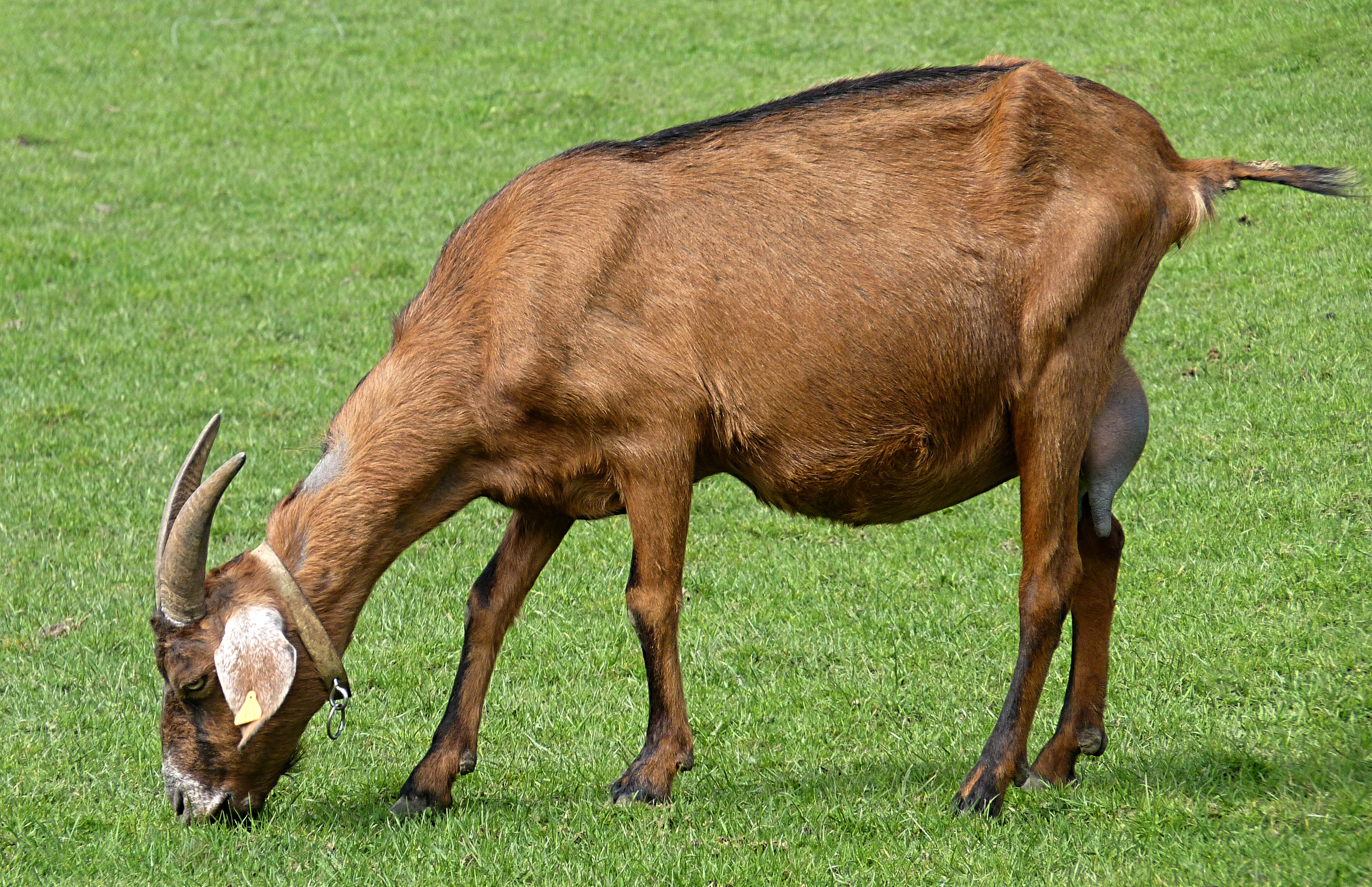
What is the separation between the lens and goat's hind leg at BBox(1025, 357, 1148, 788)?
19.0 ft

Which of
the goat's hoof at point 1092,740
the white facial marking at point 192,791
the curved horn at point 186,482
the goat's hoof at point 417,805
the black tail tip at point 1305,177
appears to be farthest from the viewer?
the black tail tip at point 1305,177

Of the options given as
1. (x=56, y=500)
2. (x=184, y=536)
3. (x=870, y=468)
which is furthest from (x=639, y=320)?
(x=56, y=500)

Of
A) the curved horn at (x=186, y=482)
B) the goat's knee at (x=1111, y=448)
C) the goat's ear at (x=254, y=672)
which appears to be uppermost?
the curved horn at (x=186, y=482)

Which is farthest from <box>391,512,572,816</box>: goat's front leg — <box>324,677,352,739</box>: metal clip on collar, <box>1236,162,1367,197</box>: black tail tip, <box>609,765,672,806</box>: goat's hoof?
<box>1236,162,1367,197</box>: black tail tip

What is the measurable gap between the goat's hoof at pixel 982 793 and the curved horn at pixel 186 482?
3075mm

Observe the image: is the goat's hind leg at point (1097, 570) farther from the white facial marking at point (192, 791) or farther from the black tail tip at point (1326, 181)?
the white facial marking at point (192, 791)

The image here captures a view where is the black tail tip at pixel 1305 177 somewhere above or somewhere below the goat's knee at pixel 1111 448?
above

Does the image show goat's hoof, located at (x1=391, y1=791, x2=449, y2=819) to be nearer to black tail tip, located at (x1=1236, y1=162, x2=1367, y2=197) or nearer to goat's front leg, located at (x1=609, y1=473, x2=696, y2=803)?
goat's front leg, located at (x1=609, y1=473, x2=696, y2=803)

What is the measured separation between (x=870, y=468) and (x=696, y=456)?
68 cm

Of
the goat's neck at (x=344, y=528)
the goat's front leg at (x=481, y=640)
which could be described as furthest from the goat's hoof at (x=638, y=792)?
the goat's neck at (x=344, y=528)

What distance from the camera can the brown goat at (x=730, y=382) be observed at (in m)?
5.35

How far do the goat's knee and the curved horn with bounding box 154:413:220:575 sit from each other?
11.4 feet

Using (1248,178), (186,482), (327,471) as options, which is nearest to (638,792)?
(327,471)

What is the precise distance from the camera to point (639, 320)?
5.43 m
